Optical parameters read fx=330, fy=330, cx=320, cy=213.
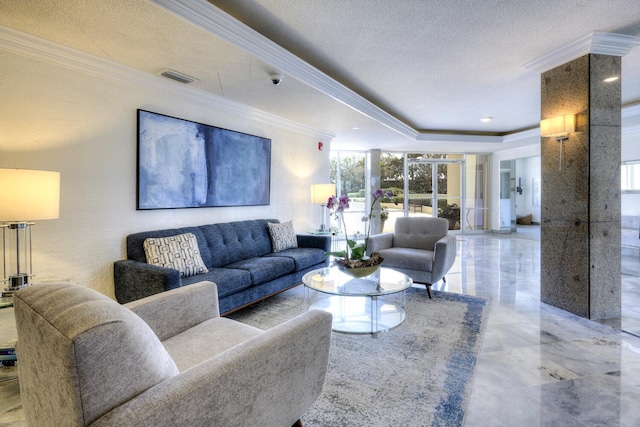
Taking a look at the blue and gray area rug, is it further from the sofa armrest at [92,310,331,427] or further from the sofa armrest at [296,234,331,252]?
the sofa armrest at [296,234,331,252]

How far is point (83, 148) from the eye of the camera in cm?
273

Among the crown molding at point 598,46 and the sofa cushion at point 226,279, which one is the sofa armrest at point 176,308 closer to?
the sofa cushion at point 226,279

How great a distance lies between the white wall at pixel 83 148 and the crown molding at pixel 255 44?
3.85ft

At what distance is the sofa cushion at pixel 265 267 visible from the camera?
325 cm

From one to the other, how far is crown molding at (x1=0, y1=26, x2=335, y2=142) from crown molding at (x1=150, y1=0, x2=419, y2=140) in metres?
1.13

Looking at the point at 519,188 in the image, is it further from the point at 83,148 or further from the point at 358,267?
the point at 83,148

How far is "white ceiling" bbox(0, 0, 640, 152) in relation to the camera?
223 cm

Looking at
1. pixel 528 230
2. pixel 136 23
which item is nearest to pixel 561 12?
pixel 136 23

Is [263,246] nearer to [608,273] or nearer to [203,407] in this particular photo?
[203,407]

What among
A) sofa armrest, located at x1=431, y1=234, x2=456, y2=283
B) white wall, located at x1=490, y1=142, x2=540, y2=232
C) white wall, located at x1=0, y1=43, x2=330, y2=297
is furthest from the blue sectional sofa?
white wall, located at x1=490, y1=142, x2=540, y2=232

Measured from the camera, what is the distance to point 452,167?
924 cm

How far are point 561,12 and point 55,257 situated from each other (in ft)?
14.3

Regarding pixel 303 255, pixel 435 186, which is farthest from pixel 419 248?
pixel 435 186

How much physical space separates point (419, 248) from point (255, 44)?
9.98 ft
